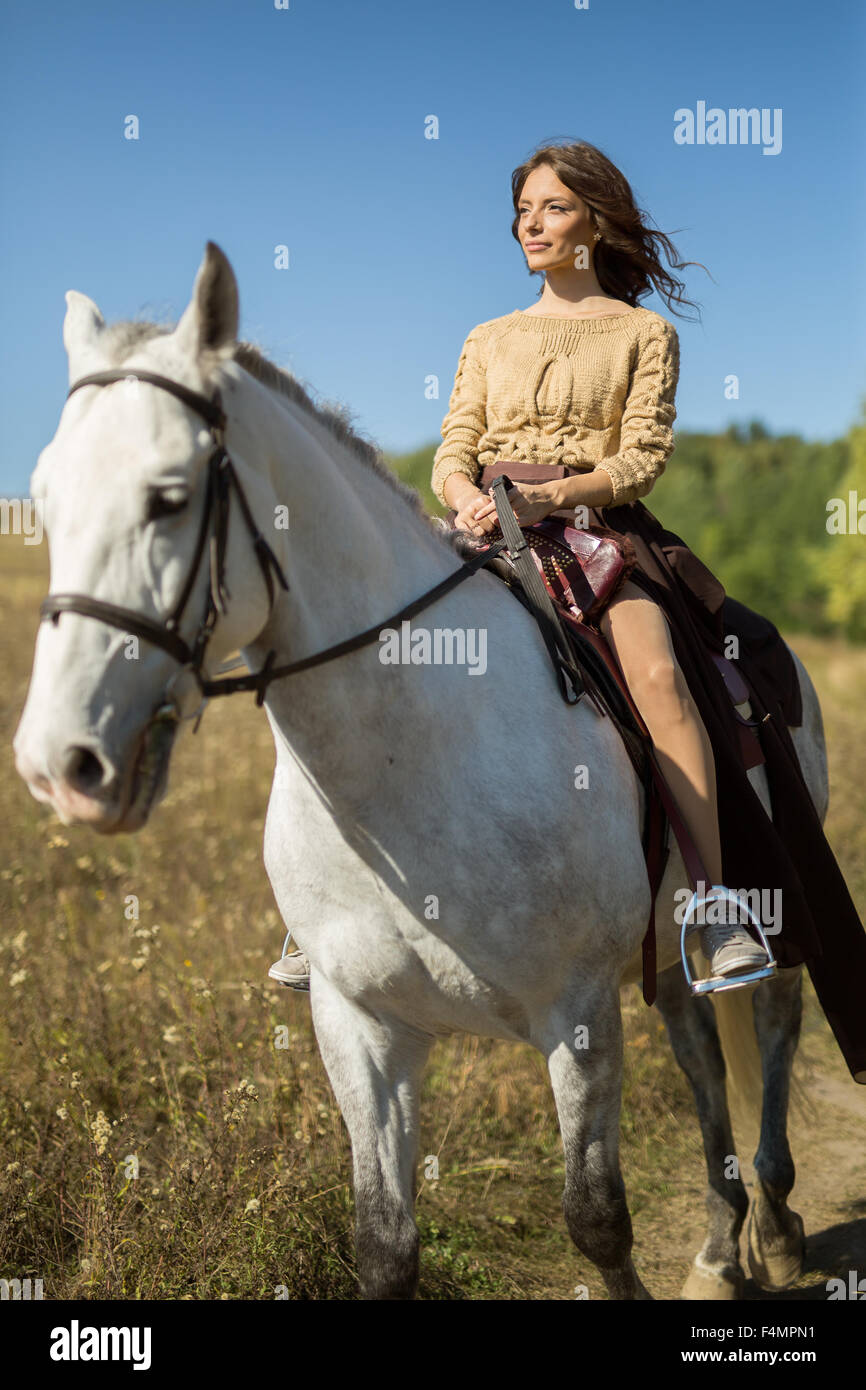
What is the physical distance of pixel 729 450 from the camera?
247 feet

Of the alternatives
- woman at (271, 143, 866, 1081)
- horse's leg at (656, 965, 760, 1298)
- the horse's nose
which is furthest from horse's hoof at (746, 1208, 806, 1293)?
the horse's nose

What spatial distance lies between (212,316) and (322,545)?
57cm

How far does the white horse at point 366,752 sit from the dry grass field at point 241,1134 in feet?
2.82

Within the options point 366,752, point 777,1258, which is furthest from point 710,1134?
point 366,752

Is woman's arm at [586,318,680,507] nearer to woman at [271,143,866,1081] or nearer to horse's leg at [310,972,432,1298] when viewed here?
woman at [271,143,866,1081]

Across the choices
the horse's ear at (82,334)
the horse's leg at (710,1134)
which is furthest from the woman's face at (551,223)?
the horse's leg at (710,1134)

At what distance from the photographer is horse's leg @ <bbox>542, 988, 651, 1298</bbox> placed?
3014 millimetres

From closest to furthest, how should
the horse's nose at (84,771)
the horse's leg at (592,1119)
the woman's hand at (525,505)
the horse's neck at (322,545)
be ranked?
the horse's nose at (84,771) < the horse's neck at (322,545) < the horse's leg at (592,1119) < the woman's hand at (525,505)

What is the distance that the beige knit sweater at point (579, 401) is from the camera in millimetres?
3518

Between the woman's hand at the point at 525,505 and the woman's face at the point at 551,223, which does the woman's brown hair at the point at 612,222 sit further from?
the woman's hand at the point at 525,505

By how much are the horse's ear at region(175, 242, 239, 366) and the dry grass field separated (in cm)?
254
